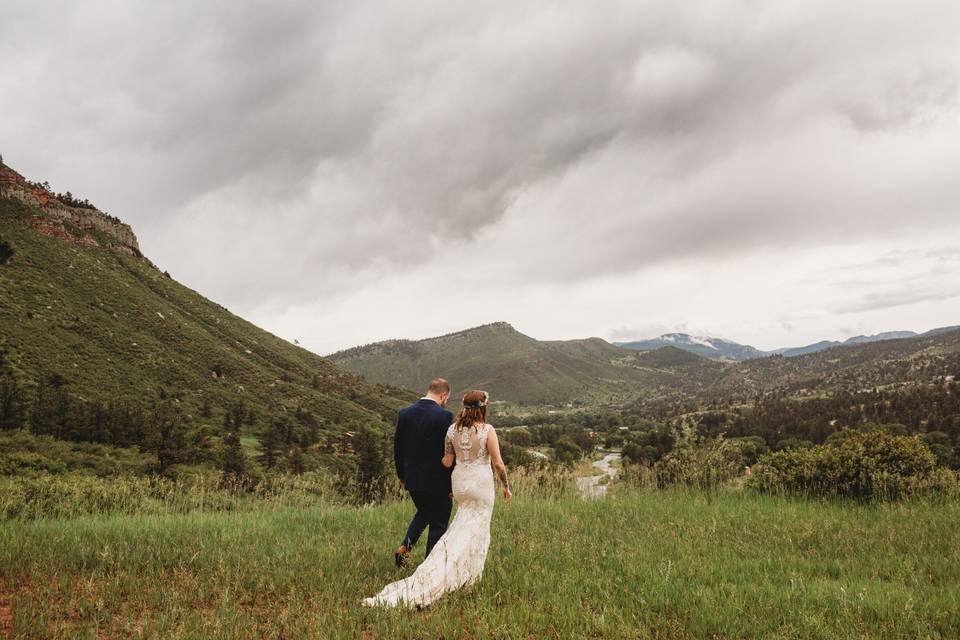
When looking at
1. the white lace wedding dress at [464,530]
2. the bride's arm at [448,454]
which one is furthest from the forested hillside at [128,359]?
the white lace wedding dress at [464,530]

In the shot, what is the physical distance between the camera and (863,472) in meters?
10.1

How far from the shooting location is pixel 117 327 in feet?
249

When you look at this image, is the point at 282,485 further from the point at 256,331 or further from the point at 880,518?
the point at 256,331

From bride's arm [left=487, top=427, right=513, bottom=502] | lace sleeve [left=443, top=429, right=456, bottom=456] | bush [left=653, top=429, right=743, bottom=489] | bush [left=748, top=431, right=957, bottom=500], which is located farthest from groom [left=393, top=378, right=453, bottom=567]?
bush [left=748, top=431, right=957, bottom=500]

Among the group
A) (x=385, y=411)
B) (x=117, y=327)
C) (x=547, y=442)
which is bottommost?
(x=547, y=442)

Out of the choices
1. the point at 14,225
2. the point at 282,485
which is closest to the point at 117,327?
the point at 14,225

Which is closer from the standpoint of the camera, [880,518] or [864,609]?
[864,609]

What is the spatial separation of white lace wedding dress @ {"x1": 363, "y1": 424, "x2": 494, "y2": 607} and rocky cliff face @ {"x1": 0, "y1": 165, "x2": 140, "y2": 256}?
389ft

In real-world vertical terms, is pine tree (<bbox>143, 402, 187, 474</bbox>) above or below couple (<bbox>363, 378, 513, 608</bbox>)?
below

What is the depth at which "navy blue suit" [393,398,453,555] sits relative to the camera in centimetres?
652

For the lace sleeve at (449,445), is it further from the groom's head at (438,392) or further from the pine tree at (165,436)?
the pine tree at (165,436)

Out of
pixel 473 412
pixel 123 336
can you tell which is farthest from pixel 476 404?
pixel 123 336

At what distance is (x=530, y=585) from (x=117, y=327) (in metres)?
91.4

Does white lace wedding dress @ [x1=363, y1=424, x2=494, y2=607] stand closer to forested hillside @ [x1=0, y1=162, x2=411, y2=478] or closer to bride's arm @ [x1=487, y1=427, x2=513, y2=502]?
bride's arm @ [x1=487, y1=427, x2=513, y2=502]
